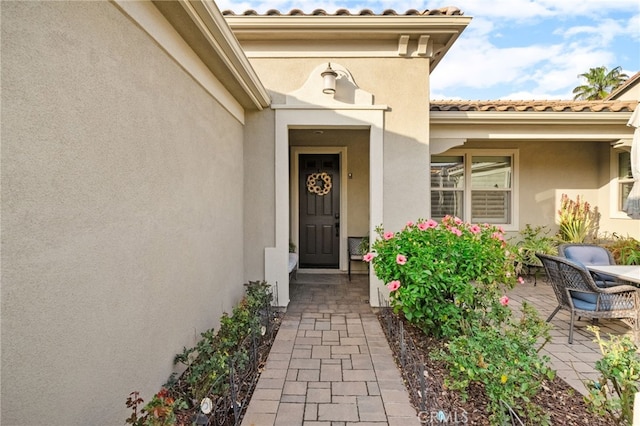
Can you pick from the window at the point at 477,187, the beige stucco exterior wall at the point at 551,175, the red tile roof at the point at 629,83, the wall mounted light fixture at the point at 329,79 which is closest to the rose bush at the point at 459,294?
the wall mounted light fixture at the point at 329,79

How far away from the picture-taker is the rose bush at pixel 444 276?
300 centimetres

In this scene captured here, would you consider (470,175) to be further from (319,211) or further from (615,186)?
(319,211)

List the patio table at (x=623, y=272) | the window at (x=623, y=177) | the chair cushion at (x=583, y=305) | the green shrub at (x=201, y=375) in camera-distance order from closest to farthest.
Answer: the green shrub at (x=201, y=375) → the patio table at (x=623, y=272) → the chair cushion at (x=583, y=305) → the window at (x=623, y=177)

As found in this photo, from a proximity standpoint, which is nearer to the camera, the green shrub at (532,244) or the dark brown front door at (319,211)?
the green shrub at (532,244)

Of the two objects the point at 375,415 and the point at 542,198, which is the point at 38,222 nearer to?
the point at 375,415

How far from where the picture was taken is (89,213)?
1.58 m

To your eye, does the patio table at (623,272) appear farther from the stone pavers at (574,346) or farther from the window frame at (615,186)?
the window frame at (615,186)

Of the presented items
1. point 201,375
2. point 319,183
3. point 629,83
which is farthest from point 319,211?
point 629,83

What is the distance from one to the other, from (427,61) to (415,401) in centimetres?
422

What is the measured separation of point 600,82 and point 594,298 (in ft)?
69.6

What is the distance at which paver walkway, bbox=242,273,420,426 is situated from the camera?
221cm

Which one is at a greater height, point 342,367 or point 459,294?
point 459,294

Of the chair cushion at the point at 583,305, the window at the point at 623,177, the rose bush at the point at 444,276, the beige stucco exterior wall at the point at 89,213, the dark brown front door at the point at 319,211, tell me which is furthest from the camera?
the dark brown front door at the point at 319,211

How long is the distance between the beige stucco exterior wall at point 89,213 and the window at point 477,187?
17.3 ft
